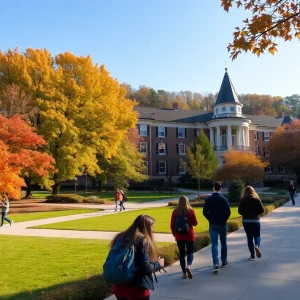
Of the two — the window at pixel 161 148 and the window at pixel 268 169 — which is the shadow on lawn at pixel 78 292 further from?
the window at pixel 268 169

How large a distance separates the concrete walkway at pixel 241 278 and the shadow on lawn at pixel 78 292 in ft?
3.06

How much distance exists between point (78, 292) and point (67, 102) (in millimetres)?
27573

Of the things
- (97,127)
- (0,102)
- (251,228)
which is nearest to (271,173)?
(97,127)

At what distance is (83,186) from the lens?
60.9 m

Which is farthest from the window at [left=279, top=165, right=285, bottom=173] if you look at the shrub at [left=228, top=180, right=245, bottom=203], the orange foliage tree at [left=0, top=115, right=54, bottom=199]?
the orange foliage tree at [left=0, top=115, right=54, bottom=199]

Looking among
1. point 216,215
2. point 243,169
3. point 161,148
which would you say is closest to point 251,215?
point 216,215

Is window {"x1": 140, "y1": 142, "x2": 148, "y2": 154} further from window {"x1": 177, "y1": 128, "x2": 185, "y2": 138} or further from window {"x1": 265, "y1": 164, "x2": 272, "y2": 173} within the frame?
window {"x1": 265, "y1": 164, "x2": 272, "y2": 173}

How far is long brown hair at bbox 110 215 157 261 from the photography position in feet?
13.4

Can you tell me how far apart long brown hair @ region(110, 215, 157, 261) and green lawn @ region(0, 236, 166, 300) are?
352 cm

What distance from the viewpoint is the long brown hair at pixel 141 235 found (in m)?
4.07

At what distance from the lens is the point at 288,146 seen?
56594 millimetres

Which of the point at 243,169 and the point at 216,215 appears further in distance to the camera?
the point at 243,169

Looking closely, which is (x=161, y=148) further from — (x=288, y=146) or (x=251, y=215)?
(x=251, y=215)

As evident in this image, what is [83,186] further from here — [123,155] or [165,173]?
[123,155]
